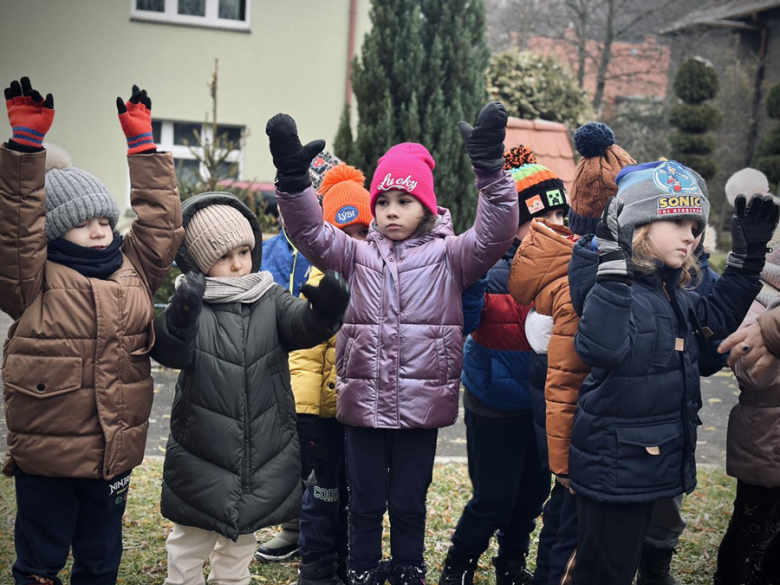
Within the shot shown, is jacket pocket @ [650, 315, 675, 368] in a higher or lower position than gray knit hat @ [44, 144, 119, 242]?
lower

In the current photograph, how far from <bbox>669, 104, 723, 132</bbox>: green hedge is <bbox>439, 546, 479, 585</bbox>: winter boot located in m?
15.2

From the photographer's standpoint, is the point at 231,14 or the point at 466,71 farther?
the point at 231,14

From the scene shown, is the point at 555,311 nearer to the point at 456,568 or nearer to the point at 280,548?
the point at 456,568

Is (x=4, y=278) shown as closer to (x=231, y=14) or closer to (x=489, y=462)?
(x=489, y=462)

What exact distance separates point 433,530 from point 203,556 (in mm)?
1764

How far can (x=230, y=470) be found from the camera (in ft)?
10.0

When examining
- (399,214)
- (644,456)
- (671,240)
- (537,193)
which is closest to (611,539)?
(644,456)

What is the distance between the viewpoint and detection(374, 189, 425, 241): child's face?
346cm

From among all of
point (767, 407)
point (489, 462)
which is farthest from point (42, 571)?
point (767, 407)

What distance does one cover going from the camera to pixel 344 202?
13.1 feet

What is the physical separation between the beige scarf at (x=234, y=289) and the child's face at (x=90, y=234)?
415 millimetres

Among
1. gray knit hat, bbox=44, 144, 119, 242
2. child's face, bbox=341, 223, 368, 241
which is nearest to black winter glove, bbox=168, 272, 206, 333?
gray knit hat, bbox=44, 144, 119, 242

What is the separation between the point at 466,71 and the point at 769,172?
35.0ft

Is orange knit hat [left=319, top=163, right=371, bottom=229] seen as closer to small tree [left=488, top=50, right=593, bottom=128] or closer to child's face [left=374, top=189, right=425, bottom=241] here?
child's face [left=374, top=189, right=425, bottom=241]
